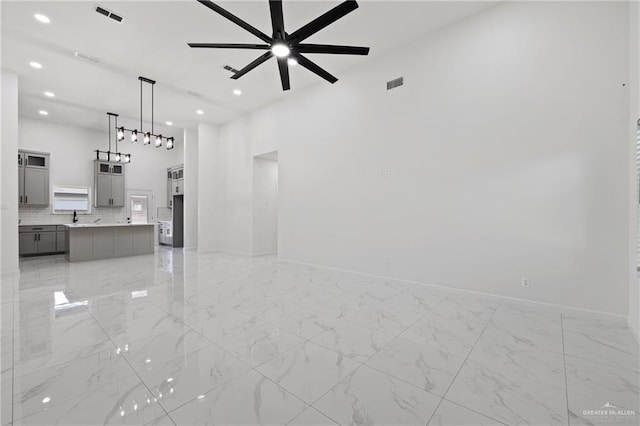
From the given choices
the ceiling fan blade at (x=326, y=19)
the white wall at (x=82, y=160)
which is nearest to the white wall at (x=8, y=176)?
the white wall at (x=82, y=160)

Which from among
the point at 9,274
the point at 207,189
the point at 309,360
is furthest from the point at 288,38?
the point at 9,274

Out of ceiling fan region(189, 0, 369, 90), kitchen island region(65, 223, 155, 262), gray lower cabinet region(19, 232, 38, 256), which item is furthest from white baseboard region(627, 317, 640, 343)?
→ gray lower cabinet region(19, 232, 38, 256)

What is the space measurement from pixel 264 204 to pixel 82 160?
649 cm

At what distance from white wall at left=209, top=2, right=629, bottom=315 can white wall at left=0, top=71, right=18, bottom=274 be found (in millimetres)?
5958

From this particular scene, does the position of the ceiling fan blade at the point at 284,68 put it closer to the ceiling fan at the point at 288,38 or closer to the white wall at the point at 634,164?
the ceiling fan at the point at 288,38

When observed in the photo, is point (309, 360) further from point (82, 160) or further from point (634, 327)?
point (82, 160)

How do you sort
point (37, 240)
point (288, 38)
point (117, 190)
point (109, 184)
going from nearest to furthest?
point (288, 38) < point (37, 240) < point (109, 184) < point (117, 190)

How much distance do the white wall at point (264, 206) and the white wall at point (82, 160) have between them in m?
4.94

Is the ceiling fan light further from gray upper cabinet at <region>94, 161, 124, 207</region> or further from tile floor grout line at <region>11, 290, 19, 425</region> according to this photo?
gray upper cabinet at <region>94, 161, 124, 207</region>

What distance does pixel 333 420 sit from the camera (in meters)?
1.57

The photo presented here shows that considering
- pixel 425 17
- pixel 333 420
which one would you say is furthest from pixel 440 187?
pixel 333 420

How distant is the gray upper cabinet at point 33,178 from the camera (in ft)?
25.1

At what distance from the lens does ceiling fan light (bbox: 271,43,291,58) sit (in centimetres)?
299

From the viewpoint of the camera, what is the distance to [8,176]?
5.10 metres
